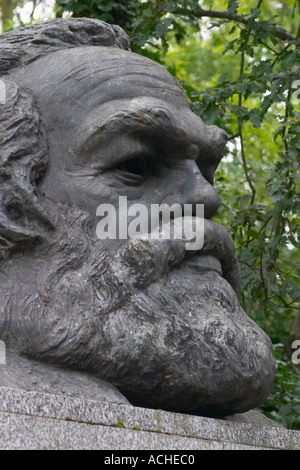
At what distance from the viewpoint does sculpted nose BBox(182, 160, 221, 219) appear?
464 cm

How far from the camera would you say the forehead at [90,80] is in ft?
15.1

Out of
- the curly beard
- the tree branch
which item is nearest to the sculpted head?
the curly beard

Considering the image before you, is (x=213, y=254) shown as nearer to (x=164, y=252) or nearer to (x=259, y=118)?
(x=164, y=252)

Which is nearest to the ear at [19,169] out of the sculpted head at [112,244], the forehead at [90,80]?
the sculpted head at [112,244]

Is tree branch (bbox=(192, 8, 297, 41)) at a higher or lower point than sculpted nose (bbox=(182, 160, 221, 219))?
lower

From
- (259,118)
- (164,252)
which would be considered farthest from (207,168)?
(259,118)

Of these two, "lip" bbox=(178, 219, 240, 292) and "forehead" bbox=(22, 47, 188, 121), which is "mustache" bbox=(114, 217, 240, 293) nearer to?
"lip" bbox=(178, 219, 240, 292)

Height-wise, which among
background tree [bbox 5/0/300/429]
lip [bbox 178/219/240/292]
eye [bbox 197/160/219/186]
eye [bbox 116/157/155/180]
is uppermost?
eye [bbox 116/157/155/180]
